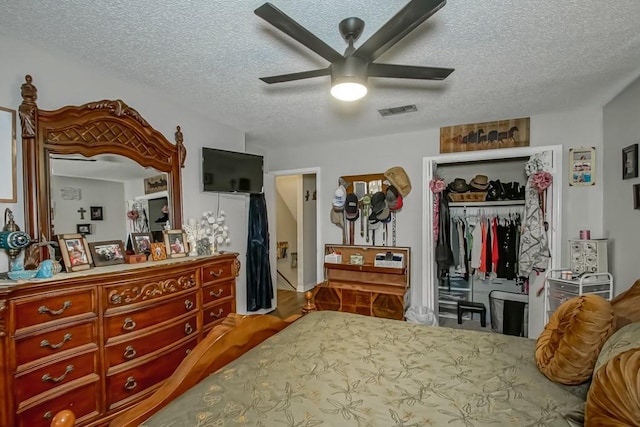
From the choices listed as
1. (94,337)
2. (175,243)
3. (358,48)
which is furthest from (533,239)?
(94,337)

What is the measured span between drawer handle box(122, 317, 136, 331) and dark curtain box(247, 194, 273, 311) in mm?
1894

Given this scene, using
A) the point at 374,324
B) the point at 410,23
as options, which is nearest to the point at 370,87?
the point at 410,23

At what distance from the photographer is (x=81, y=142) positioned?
2.09 metres

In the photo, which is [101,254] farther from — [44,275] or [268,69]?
[268,69]

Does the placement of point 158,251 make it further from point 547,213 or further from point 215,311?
point 547,213

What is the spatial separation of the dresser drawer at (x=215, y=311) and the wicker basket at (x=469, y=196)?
291 centimetres

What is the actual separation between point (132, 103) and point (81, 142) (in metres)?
0.50

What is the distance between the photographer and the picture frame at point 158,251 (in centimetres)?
243

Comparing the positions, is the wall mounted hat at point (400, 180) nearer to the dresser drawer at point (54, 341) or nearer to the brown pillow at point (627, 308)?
the brown pillow at point (627, 308)

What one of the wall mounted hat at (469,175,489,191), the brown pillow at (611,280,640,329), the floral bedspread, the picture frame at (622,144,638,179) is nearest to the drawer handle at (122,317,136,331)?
the floral bedspread

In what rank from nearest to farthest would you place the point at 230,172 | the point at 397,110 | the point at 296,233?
the point at 397,110 < the point at 230,172 < the point at 296,233

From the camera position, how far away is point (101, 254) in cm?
213

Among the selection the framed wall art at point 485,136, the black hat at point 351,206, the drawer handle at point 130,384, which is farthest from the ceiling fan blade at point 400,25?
the black hat at point 351,206

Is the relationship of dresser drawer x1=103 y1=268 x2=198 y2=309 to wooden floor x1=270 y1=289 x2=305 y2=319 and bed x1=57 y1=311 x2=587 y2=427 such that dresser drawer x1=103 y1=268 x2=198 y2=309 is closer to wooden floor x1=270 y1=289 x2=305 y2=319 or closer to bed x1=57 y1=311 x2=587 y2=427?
bed x1=57 y1=311 x2=587 y2=427
